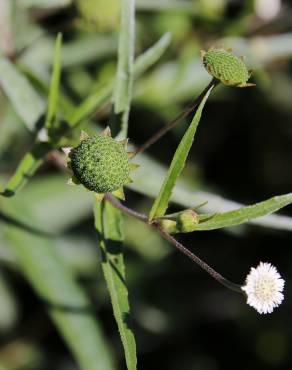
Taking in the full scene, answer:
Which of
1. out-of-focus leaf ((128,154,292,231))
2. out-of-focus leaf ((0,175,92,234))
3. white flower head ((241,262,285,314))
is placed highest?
out-of-focus leaf ((0,175,92,234))

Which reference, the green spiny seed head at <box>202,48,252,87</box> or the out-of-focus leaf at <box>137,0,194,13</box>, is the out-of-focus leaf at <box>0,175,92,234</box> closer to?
the out-of-focus leaf at <box>137,0,194,13</box>

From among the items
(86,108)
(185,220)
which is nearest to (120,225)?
(185,220)

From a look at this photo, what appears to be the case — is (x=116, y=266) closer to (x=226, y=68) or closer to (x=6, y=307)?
(x=226, y=68)

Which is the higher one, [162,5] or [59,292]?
[162,5]

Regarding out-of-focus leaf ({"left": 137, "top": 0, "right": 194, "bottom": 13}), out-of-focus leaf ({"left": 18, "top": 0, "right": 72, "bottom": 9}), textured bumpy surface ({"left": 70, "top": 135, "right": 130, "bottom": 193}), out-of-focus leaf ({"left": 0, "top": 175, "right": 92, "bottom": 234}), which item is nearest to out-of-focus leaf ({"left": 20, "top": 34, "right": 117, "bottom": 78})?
out-of-focus leaf ({"left": 137, "top": 0, "right": 194, "bottom": 13})

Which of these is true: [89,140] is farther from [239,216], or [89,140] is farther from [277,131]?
[277,131]

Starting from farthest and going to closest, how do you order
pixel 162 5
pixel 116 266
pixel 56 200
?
1. pixel 56 200
2. pixel 162 5
3. pixel 116 266

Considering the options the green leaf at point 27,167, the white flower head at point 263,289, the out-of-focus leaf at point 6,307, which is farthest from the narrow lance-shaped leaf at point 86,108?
the out-of-focus leaf at point 6,307
